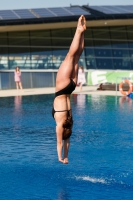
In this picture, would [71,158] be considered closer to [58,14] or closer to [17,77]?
[17,77]

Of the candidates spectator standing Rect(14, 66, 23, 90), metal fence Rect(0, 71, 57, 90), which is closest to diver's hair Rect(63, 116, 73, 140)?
spectator standing Rect(14, 66, 23, 90)

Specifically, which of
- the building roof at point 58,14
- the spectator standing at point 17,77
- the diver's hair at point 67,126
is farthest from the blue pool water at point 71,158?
the building roof at point 58,14

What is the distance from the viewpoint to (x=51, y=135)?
13.7 meters

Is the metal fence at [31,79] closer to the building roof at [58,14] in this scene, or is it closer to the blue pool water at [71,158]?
the building roof at [58,14]

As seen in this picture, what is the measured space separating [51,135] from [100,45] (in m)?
24.2

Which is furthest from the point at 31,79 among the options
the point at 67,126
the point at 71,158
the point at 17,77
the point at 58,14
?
the point at 67,126

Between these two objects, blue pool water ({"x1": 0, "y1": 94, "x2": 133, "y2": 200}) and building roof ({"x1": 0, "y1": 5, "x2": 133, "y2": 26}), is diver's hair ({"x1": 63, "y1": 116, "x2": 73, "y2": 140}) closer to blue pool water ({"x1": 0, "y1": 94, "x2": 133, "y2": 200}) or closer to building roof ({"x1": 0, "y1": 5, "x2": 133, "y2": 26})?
blue pool water ({"x1": 0, "y1": 94, "x2": 133, "y2": 200})

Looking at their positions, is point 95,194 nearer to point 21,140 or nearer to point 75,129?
point 21,140

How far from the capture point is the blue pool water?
8148 millimetres

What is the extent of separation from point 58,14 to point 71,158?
24.5m

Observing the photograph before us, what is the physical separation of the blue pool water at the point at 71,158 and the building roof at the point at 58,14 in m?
14.3

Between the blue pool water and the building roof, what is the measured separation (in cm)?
1426

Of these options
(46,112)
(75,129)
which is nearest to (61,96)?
(75,129)

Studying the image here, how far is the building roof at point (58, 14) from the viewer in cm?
3228
